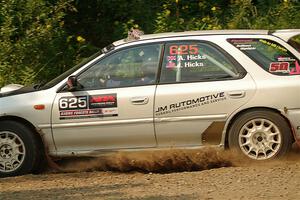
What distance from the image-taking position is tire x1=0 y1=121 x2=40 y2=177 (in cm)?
756

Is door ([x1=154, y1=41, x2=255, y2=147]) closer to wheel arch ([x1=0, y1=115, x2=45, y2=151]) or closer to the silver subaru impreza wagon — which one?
the silver subaru impreza wagon

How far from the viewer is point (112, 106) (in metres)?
7.44

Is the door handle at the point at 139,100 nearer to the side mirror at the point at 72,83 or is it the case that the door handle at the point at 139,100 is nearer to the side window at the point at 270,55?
the side mirror at the point at 72,83

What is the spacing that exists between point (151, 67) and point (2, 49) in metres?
4.51

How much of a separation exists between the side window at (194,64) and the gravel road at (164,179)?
87 centimetres

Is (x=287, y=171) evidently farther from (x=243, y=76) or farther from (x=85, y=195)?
(x=85, y=195)

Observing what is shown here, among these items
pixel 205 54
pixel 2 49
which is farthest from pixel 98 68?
pixel 2 49

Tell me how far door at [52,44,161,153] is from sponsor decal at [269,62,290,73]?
52.3 inches

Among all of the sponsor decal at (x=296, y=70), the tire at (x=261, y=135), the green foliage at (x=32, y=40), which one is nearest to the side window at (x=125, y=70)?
the tire at (x=261, y=135)

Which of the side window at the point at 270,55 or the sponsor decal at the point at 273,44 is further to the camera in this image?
the sponsor decal at the point at 273,44

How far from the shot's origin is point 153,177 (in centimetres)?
705

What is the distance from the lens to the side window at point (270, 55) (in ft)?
24.4

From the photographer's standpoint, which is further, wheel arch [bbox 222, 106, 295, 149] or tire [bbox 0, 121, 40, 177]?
tire [bbox 0, 121, 40, 177]

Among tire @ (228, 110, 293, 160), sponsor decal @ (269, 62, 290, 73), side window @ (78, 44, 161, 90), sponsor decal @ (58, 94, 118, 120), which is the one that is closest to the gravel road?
tire @ (228, 110, 293, 160)
